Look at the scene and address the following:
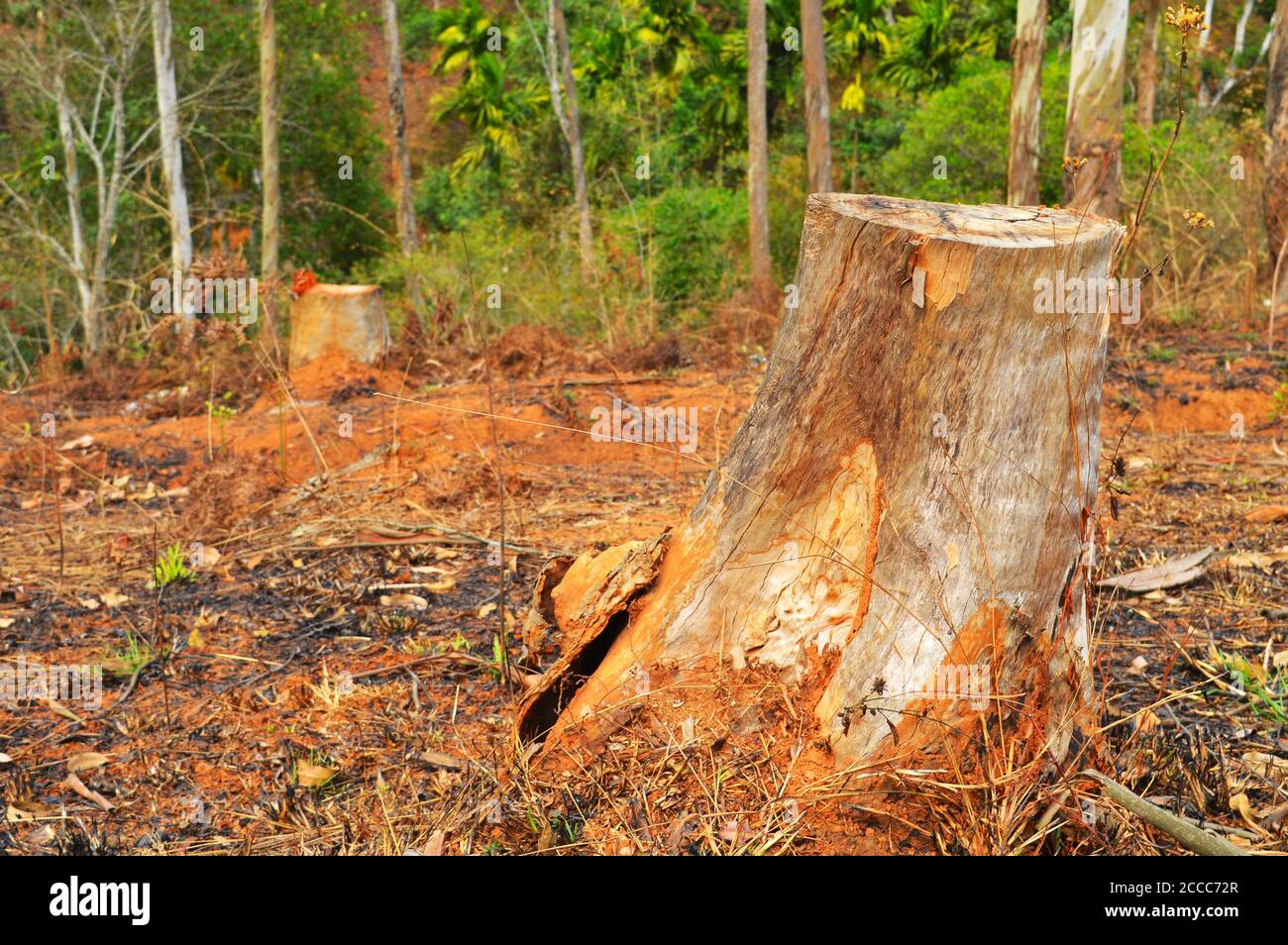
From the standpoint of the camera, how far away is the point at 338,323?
8727 millimetres

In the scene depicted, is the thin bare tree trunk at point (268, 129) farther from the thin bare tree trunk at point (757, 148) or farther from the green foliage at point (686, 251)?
the thin bare tree trunk at point (757, 148)

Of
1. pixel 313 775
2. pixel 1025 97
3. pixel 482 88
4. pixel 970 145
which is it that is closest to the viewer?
pixel 313 775

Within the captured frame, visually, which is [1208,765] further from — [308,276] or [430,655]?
[308,276]

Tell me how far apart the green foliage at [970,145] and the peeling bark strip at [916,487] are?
10.4 meters

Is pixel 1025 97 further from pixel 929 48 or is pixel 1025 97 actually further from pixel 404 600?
pixel 929 48

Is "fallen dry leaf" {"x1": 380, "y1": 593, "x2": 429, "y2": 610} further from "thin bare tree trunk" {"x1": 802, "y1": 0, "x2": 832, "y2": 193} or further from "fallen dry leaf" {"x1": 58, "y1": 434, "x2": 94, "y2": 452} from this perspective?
"thin bare tree trunk" {"x1": 802, "y1": 0, "x2": 832, "y2": 193}

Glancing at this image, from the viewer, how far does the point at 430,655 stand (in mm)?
3506

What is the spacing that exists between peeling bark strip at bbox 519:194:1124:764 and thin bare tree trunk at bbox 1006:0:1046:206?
728 centimetres

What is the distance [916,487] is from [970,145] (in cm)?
1143

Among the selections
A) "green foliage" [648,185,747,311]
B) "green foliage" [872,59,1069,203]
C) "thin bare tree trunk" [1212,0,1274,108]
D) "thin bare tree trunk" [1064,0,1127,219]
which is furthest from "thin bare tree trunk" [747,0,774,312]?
"thin bare tree trunk" [1212,0,1274,108]

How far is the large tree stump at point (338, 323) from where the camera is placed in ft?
Result: 28.6

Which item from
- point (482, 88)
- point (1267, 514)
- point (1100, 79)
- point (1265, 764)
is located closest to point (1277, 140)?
point (1100, 79)
